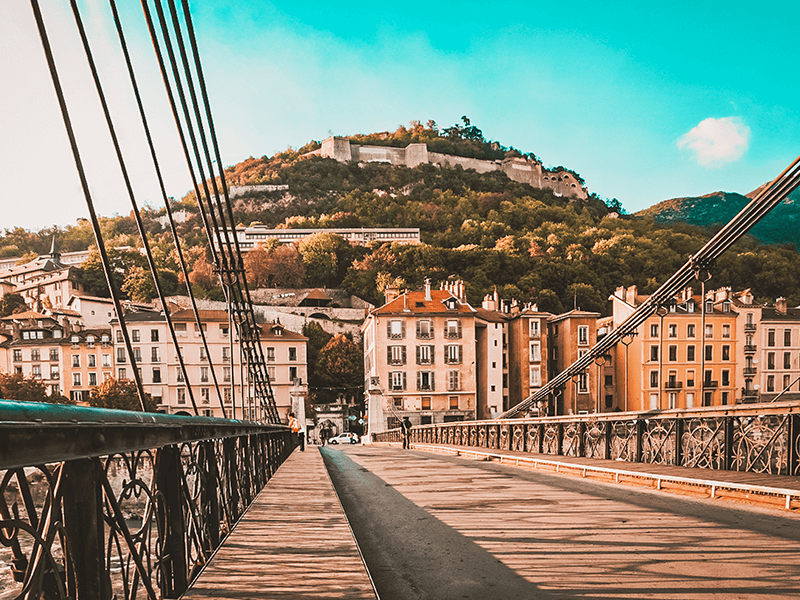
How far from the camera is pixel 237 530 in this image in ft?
15.5

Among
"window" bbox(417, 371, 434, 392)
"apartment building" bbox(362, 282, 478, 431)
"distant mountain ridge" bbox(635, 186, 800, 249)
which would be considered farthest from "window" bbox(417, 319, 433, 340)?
"distant mountain ridge" bbox(635, 186, 800, 249)

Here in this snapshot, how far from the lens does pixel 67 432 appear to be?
1.65 m

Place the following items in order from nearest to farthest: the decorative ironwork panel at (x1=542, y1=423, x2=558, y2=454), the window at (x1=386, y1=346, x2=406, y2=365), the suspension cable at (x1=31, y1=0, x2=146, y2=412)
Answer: the suspension cable at (x1=31, y1=0, x2=146, y2=412) → the decorative ironwork panel at (x1=542, y1=423, x2=558, y2=454) → the window at (x1=386, y1=346, x2=406, y2=365)

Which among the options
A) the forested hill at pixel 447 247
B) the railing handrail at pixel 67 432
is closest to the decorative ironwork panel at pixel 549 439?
the railing handrail at pixel 67 432

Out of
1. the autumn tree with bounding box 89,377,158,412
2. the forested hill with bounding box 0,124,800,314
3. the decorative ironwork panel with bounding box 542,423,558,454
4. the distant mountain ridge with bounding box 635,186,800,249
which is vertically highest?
the distant mountain ridge with bounding box 635,186,800,249

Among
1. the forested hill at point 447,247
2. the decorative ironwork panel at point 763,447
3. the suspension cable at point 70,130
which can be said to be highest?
the forested hill at point 447,247

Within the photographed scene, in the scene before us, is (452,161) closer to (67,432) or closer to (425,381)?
(425,381)

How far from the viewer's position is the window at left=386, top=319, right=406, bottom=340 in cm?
5453

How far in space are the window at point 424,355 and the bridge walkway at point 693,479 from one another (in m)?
41.9

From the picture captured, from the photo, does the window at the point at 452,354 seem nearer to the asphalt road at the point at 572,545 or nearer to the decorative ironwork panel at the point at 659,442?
the decorative ironwork panel at the point at 659,442

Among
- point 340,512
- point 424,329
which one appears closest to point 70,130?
point 340,512

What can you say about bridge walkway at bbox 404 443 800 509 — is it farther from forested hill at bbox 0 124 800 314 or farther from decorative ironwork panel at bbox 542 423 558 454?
forested hill at bbox 0 124 800 314

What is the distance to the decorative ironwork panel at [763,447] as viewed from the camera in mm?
8516

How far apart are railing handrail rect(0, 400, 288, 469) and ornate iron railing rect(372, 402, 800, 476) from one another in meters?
8.21
